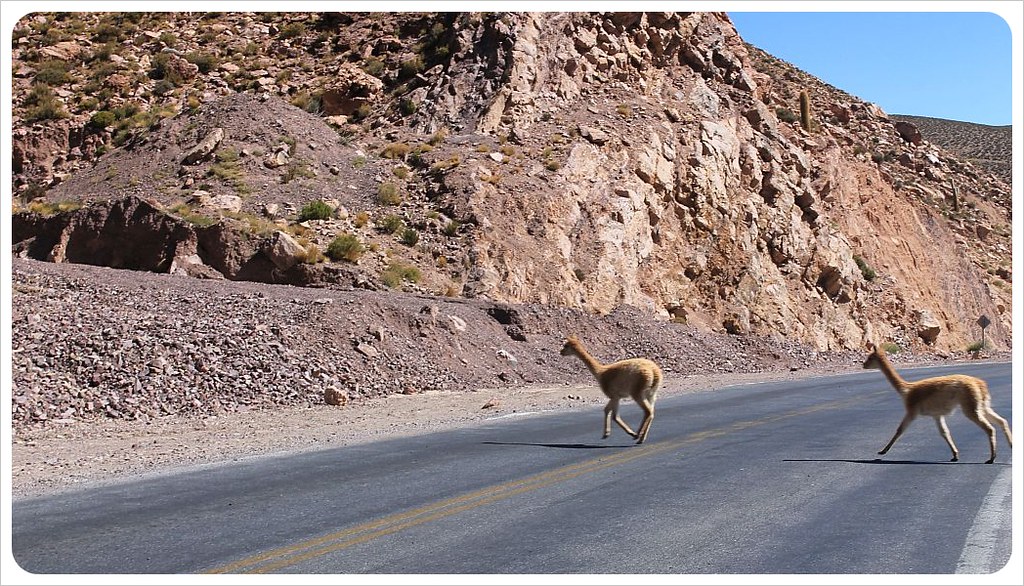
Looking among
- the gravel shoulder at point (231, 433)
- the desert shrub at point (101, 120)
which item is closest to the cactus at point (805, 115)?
the desert shrub at point (101, 120)

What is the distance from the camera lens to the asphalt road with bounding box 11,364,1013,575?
6934mm

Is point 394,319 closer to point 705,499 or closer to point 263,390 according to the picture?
point 263,390

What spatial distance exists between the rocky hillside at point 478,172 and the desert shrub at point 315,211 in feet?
0.34

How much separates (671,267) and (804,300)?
6.73 m

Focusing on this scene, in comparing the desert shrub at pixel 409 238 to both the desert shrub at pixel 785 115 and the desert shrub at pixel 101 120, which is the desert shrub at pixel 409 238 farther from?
the desert shrub at pixel 785 115

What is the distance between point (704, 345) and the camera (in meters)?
32.6

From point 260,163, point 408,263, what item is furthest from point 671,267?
point 260,163

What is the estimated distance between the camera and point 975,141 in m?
88.2

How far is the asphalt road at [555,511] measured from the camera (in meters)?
6.93

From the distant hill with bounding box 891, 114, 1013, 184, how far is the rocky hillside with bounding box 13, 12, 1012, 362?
27877 millimetres

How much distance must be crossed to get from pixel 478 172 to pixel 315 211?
6.27 m

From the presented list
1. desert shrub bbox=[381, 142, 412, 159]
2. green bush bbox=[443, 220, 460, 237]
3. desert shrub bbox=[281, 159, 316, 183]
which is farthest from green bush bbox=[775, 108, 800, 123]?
desert shrub bbox=[281, 159, 316, 183]

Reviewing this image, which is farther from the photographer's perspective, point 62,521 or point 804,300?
point 804,300

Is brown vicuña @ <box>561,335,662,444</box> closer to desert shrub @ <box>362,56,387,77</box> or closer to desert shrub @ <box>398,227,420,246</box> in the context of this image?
desert shrub @ <box>398,227,420,246</box>
